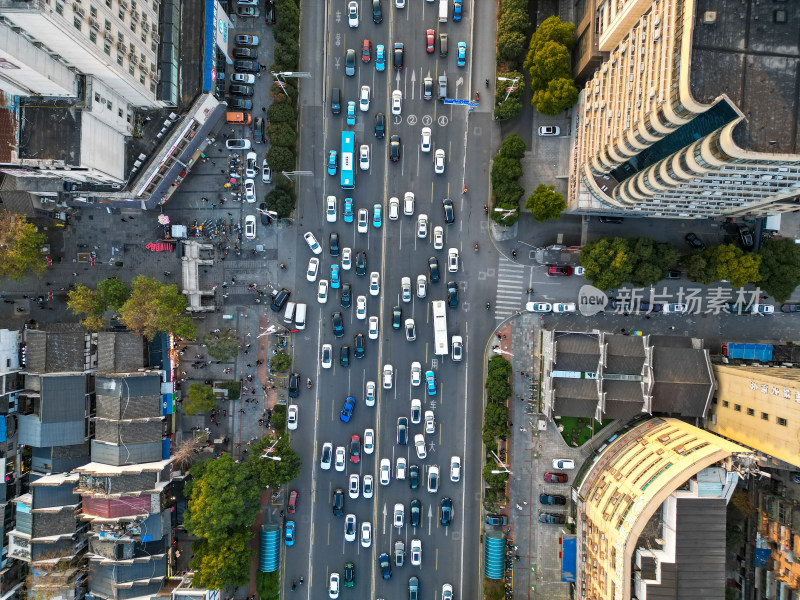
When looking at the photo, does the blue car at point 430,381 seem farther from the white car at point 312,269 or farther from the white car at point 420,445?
the white car at point 312,269

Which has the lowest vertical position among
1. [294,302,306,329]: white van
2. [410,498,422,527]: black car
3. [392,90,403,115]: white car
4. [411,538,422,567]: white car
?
[411,538,422,567]: white car

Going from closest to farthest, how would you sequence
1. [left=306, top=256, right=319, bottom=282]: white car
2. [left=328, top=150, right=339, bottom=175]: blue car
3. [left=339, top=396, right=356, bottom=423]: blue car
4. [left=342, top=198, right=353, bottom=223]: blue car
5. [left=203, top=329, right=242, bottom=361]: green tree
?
[left=203, top=329, right=242, bottom=361]: green tree, [left=339, top=396, right=356, bottom=423]: blue car, [left=328, top=150, right=339, bottom=175]: blue car, [left=342, top=198, right=353, bottom=223]: blue car, [left=306, top=256, right=319, bottom=282]: white car

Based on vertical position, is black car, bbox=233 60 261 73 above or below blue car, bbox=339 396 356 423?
above

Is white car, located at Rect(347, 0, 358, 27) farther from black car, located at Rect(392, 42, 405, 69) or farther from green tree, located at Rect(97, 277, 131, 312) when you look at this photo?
green tree, located at Rect(97, 277, 131, 312)

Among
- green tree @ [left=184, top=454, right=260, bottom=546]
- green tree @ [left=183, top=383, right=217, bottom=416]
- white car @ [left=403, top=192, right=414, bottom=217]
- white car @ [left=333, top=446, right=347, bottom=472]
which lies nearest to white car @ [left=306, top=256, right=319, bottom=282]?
white car @ [left=403, top=192, right=414, bottom=217]

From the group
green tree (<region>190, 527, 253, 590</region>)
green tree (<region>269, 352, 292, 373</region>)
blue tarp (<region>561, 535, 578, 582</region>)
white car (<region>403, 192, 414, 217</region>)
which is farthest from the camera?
white car (<region>403, 192, 414, 217</region>)

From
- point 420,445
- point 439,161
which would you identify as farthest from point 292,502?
point 439,161
